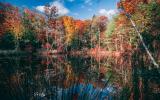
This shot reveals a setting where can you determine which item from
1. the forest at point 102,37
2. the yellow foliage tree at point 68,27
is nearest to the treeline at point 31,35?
the forest at point 102,37

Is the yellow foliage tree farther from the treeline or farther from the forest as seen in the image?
the treeline

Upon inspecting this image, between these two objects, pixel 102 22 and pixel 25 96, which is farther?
pixel 102 22

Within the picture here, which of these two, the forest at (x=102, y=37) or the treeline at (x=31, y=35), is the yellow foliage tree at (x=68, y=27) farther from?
the treeline at (x=31, y=35)

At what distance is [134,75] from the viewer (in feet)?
21.4

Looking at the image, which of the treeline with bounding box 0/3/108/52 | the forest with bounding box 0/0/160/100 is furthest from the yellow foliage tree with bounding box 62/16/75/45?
the treeline with bounding box 0/3/108/52

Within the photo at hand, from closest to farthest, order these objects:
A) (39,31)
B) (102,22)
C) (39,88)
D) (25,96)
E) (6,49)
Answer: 1. (25,96)
2. (39,88)
3. (6,49)
4. (39,31)
5. (102,22)

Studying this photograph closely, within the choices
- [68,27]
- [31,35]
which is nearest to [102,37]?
[31,35]

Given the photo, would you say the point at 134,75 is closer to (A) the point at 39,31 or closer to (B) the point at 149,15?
(B) the point at 149,15

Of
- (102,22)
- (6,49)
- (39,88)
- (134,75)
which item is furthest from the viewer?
(102,22)

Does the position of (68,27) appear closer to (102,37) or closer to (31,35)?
(31,35)

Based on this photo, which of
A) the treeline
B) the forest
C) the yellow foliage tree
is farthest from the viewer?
the yellow foliage tree

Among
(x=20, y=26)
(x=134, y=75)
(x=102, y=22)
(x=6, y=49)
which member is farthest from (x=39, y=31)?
(x=134, y=75)

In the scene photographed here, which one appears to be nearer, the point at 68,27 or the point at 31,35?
the point at 31,35

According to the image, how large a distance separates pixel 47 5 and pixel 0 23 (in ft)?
36.0
